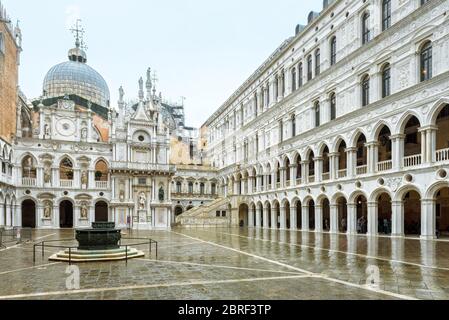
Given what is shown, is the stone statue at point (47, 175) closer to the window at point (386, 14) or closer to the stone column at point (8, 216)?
the stone column at point (8, 216)

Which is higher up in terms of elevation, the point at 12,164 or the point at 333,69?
the point at 333,69

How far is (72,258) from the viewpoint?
13477 mm

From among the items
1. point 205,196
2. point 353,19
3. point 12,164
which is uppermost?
point 353,19

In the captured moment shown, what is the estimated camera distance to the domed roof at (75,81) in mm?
61500

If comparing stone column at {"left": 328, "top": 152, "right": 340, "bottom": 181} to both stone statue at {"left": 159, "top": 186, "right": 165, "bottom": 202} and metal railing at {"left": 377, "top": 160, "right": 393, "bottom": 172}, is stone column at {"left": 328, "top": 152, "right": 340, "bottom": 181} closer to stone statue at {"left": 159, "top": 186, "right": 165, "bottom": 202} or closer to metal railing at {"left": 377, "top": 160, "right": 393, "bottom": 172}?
metal railing at {"left": 377, "top": 160, "right": 393, "bottom": 172}

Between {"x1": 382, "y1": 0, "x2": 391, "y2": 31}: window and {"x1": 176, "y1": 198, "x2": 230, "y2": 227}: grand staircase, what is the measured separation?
27534mm

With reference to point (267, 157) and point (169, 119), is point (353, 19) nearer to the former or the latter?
point (267, 157)

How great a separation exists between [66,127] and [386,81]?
35047mm

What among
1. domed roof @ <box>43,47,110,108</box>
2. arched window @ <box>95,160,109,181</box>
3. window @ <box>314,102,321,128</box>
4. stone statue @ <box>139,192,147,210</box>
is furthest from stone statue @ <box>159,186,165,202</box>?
domed roof @ <box>43,47,110,108</box>

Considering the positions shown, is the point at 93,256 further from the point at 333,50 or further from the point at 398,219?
the point at 333,50

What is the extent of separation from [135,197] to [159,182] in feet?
10.7

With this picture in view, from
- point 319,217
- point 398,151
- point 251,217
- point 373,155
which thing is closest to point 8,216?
point 251,217

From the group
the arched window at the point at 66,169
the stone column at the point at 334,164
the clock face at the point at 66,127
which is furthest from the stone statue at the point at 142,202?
the stone column at the point at 334,164
